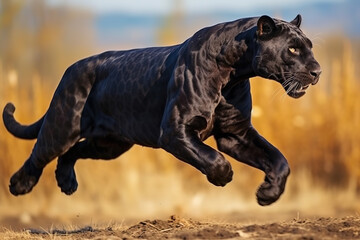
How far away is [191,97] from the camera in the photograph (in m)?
6.97

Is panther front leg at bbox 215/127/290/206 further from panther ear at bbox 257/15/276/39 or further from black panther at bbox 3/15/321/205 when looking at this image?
panther ear at bbox 257/15/276/39

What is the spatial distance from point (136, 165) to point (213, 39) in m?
6.34

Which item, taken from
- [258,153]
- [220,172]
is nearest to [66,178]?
[258,153]

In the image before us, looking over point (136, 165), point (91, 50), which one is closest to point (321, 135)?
point (136, 165)

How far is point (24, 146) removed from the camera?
12.9 meters

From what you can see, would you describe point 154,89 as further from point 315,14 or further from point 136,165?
point 315,14

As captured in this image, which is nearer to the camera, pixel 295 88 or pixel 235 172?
pixel 295 88

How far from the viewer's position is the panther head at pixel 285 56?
6727 mm

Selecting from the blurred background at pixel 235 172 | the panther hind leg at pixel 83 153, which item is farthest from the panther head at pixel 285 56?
the blurred background at pixel 235 172

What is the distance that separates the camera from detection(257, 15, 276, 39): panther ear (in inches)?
267

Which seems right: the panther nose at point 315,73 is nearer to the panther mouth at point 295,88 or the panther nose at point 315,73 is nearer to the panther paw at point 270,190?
the panther mouth at point 295,88

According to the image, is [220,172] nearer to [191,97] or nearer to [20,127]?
[191,97]

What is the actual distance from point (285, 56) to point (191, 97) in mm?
747

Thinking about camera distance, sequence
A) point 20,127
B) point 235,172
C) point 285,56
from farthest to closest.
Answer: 1. point 235,172
2. point 20,127
3. point 285,56
